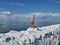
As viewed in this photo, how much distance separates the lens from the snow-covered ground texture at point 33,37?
358cm

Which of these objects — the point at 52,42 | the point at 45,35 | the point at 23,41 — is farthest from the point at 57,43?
the point at 23,41

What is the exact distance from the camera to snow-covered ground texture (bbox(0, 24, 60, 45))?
358 cm

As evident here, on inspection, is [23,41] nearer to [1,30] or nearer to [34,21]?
[1,30]

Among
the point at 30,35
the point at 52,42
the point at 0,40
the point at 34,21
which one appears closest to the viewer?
the point at 0,40

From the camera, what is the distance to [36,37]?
3852 mm

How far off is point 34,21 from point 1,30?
0.99 m

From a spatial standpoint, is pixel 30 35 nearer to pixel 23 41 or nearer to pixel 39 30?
pixel 23 41

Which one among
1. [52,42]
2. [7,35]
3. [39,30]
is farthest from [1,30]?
[52,42]

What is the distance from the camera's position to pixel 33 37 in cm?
379

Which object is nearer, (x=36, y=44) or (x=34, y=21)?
(x=36, y=44)

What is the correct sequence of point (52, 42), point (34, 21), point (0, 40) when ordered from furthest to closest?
point (34, 21)
point (52, 42)
point (0, 40)

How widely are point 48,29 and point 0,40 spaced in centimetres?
134

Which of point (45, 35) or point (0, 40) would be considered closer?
point (0, 40)

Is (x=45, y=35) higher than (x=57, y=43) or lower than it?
higher
